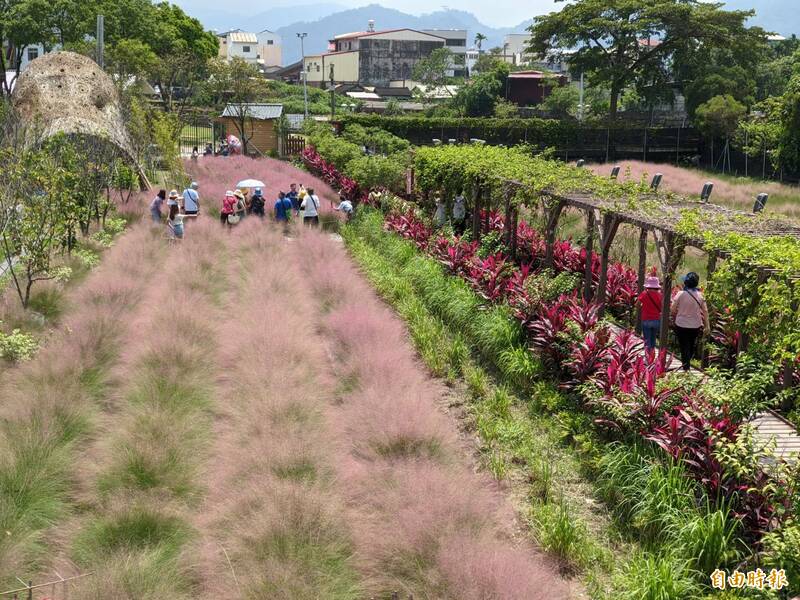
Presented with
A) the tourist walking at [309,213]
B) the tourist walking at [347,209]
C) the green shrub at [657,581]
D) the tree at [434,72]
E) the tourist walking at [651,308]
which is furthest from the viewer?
the tree at [434,72]

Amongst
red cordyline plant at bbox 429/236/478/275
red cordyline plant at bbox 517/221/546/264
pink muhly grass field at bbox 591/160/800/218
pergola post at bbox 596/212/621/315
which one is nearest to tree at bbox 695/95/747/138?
pink muhly grass field at bbox 591/160/800/218

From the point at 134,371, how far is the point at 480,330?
4.94 m

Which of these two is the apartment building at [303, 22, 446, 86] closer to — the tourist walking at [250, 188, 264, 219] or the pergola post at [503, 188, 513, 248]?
the tourist walking at [250, 188, 264, 219]

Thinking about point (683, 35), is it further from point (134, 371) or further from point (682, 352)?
point (134, 371)

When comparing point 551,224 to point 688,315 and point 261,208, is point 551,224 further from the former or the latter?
point 261,208

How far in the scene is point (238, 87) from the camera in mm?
38688

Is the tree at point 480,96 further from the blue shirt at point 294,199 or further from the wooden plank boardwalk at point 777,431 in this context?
the wooden plank boardwalk at point 777,431

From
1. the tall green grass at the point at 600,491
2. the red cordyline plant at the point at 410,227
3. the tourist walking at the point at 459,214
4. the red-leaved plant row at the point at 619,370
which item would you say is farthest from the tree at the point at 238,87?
the tall green grass at the point at 600,491

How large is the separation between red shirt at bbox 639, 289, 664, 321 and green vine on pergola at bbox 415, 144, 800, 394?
27cm

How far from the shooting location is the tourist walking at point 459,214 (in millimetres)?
19375

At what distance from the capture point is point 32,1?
41500 millimetres

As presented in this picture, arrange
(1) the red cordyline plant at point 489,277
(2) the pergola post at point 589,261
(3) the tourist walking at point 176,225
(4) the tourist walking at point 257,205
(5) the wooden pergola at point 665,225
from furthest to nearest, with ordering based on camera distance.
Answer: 1. (4) the tourist walking at point 257,205
2. (3) the tourist walking at point 176,225
3. (1) the red cordyline plant at point 489,277
4. (2) the pergola post at point 589,261
5. (5) the wooden pergola at point 665,225

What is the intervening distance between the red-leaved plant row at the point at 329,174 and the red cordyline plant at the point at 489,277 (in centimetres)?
1151

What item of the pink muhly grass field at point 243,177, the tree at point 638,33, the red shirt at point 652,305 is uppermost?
the tree at point 638,33
